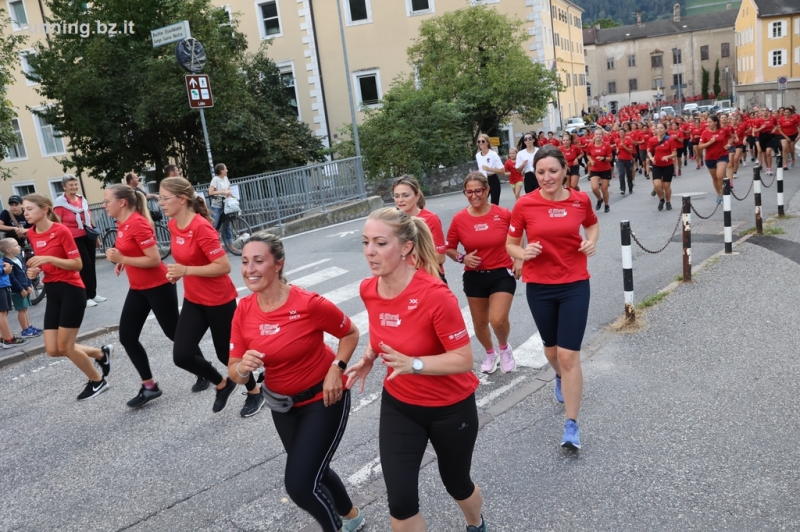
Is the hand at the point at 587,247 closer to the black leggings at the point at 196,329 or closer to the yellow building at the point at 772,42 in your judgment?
the black leggings at the point at 196,329

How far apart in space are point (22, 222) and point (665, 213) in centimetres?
1292

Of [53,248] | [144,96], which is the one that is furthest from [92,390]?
[144,96]

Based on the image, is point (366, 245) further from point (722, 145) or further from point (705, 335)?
point (722, 145)

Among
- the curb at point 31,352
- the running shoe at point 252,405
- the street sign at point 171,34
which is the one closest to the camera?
the running shoe at point 252,405

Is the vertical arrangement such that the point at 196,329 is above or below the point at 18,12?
below

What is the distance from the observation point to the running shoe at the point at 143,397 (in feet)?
21.3

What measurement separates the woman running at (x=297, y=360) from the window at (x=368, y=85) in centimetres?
3649

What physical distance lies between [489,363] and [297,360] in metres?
3.19

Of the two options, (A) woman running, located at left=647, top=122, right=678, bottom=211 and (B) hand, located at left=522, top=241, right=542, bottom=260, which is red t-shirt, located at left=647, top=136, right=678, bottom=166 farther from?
(B) hand, located at left=522, top=241, right=542, bottom=260

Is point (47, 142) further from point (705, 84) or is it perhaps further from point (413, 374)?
point (705, 84)

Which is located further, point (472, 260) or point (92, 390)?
point (92, 390)

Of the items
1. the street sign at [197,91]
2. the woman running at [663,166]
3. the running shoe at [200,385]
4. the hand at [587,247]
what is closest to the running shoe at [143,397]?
the running shoe at [200,385]

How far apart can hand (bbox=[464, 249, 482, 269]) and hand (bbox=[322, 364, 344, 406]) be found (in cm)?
251

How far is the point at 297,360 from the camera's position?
3.65m
